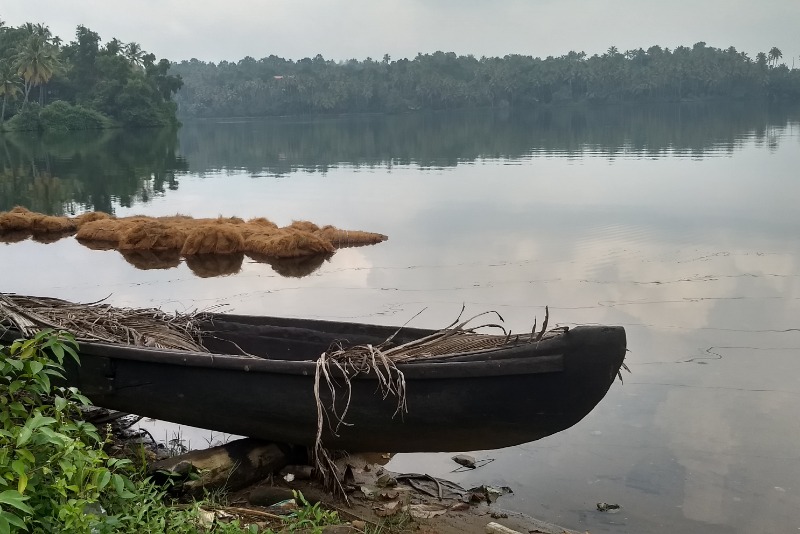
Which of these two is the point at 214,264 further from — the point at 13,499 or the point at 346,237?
the point at 13,499

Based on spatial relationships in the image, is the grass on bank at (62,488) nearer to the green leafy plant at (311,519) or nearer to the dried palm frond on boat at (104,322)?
the green leafy plant at (311,519)

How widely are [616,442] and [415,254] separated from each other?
28.6ft

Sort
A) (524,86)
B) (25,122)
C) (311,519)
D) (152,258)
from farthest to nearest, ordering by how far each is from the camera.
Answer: (524,86) → (25,122) → (152,258) → (311,519)

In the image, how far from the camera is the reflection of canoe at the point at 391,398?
15.0 ft

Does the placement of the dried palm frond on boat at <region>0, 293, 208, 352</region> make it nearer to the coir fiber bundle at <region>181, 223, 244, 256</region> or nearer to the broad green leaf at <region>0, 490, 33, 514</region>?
the broad green leaf at <region>0, 490, 33, 514</region>

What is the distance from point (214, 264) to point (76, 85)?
2692 inches

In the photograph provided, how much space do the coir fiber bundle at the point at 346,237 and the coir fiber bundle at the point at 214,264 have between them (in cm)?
175

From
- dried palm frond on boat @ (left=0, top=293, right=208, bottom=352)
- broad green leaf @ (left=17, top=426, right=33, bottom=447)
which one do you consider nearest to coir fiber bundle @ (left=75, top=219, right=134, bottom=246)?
dried palm frond on boat @ (left=0, top=293, right=208, bottom=352)

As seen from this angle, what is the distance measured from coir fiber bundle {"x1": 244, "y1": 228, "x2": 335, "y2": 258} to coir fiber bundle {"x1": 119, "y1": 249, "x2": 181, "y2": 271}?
52.6 inches

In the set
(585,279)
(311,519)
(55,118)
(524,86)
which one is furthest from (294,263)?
(524,86)

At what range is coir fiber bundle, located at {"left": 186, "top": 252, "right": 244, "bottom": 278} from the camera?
43.7 ft

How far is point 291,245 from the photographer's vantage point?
14305mm

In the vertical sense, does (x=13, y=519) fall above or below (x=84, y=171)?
below

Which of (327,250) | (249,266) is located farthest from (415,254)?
(249,266)
